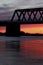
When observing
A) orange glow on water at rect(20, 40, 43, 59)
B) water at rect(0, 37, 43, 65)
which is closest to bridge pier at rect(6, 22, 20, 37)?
orange glow on water at rect(20, 40, 43, 59)

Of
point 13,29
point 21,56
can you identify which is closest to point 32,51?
point 21,56

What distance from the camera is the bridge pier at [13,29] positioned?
5488 centimetres

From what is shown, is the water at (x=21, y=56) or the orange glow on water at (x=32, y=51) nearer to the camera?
the water at (x=21, y=56)

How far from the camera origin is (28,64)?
9117 mm

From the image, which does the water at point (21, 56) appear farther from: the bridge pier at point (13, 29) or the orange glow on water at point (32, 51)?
the bridge pier at point (13, 29)

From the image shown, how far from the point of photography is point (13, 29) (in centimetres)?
5706

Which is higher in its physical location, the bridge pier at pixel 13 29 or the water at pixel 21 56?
the water at pixel 21 56

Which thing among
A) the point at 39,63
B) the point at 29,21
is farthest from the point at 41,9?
the point at 39,63

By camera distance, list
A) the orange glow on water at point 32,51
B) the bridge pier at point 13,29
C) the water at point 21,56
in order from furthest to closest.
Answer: the bridge pier at point 13,29, the orange glow on water at point 32,51, the water at point 21,56

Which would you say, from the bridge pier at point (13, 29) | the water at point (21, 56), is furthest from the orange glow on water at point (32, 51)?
the bridge pier at point (13, 29)

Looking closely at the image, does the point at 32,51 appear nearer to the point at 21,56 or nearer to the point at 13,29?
the point at 21,56

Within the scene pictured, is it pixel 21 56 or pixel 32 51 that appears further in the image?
pixel 32 51

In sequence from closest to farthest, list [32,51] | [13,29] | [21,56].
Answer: [21,56] < [32,51] < [13,29]

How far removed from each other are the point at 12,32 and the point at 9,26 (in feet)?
8.90
